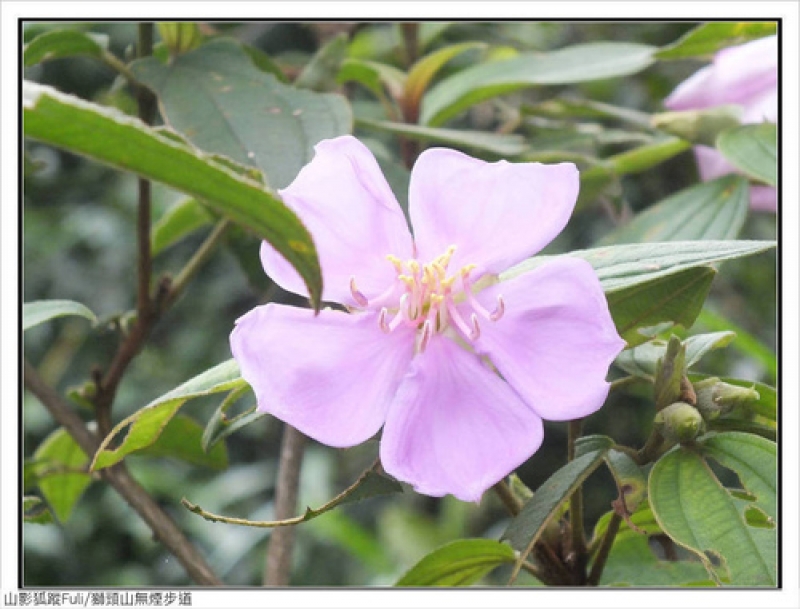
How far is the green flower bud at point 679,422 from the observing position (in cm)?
54

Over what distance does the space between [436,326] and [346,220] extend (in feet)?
0.25

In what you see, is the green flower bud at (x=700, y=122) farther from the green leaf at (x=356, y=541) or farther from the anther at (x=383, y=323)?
the green leaf at (x=356, y=541)

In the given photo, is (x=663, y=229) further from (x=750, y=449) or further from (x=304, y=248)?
(x=304, y=248)

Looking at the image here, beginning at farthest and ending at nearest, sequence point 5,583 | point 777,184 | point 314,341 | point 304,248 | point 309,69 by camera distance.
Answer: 1. point 309,69
2. point 777,184
3. point 5,583
4. point 314,341
5. point 304,248

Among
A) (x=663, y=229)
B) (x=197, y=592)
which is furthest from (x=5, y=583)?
(x=663, y=229)

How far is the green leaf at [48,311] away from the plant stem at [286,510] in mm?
190

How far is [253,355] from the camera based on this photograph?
499 mm

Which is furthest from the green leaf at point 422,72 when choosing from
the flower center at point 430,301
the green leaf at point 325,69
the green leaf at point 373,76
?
the flower center at point 430,301

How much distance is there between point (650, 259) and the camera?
1.77 feet

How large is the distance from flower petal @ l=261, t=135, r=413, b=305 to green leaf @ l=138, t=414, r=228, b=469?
0.33 meters

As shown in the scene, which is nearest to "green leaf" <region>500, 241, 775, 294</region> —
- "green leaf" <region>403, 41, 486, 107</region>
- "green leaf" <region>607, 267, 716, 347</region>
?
"green leaf" <region>607, 267, 716, 347</region>

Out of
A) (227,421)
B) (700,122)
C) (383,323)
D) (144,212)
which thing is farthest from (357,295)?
(700,122)

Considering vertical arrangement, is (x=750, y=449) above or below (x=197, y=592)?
above

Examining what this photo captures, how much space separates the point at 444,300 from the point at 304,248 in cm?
15
